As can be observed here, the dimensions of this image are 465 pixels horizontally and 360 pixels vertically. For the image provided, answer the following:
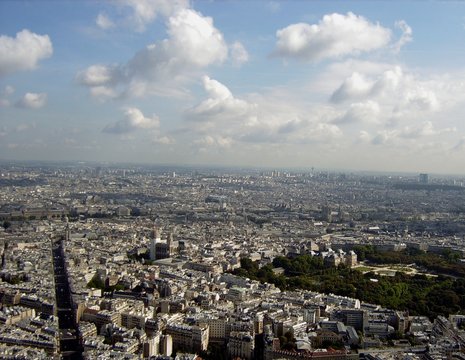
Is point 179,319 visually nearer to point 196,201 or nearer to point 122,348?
point 122,348

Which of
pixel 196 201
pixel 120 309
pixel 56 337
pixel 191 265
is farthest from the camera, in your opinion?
pixel 196 201

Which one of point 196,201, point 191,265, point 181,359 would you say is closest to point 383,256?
point 191,265

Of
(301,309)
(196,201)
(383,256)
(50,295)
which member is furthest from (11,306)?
(196,201)

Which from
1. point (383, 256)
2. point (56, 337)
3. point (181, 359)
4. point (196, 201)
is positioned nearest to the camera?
point (181, 359)

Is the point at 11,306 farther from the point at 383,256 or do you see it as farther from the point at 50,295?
the point at 383,256

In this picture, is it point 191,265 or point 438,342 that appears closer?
point 438,342

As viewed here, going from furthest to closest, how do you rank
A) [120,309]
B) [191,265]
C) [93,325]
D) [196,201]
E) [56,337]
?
→ [196,201] → [191,265] → [120,309] → [93,325] → [56,337]

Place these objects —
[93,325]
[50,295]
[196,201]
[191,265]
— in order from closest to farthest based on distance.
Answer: [93,325], [50,295], [191,265], [196,201]

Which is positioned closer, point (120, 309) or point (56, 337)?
point (56, 337)
